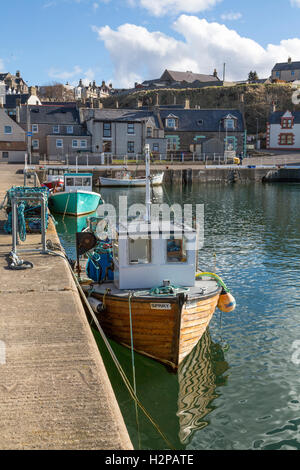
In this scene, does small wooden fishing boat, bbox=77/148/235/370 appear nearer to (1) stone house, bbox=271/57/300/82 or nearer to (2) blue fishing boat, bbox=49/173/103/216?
(2) blue fishing boat, bbox=49/173/103/216

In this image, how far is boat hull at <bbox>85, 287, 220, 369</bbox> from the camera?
1037 cm

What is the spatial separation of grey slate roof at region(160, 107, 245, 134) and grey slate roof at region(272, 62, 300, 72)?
173ft

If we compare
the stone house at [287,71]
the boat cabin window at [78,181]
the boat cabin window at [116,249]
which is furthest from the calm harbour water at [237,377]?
the stone house at [287,71]

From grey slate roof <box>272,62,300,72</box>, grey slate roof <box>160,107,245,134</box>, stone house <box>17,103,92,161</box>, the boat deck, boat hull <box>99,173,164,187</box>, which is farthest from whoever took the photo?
grey slate roof <box>272,62,300,72</box>

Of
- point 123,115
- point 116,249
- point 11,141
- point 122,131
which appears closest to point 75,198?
point 116,249

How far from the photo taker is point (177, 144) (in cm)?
7431

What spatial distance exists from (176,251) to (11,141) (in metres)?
61.5

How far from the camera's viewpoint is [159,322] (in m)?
10.5

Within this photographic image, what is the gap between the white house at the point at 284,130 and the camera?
79.7m

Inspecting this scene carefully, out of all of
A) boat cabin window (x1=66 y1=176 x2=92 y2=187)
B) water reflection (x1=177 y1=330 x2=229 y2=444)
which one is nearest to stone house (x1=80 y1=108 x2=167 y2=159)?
boat cabin window (x1=66 y1=176 x2=92 y2=187)

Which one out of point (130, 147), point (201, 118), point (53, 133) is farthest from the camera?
point (201, 118)

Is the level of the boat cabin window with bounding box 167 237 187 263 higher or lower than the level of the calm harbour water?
higher
